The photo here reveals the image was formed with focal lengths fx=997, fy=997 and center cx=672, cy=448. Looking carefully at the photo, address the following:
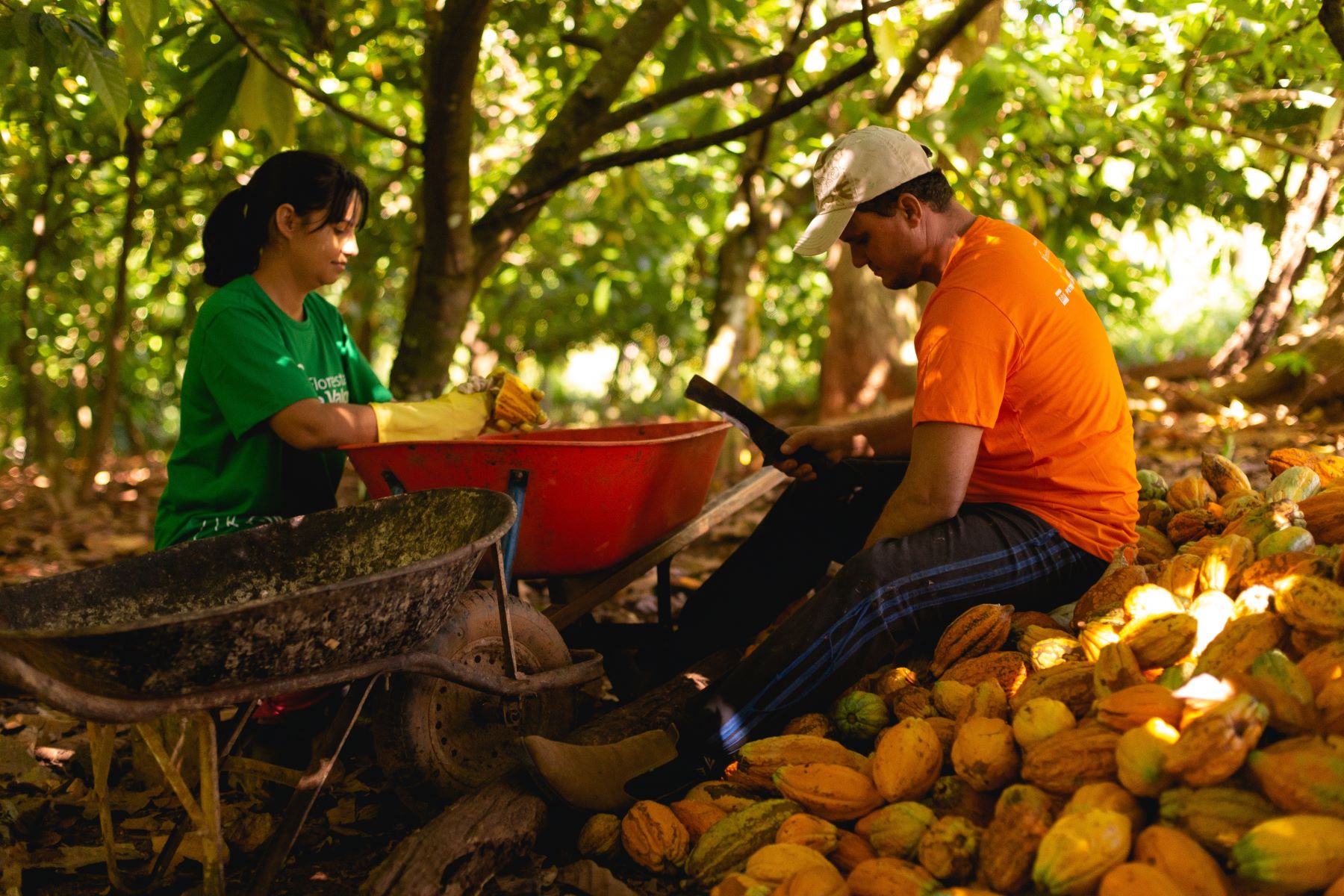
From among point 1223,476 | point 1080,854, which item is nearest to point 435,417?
point 1080,854

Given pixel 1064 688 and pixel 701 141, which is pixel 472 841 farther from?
pixel 701 141

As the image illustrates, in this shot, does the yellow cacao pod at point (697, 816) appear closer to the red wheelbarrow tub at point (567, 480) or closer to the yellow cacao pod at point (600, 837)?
the yellow cacao pod at point (600, 837)

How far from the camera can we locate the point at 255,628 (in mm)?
1600

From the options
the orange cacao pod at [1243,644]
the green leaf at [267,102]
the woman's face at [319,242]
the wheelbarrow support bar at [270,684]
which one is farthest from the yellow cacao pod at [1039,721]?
the green leaf at [267,102]

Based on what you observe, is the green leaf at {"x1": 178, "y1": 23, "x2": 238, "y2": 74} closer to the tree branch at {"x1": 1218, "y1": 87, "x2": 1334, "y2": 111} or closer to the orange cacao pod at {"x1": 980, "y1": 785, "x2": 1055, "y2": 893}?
the orange cacao pod at {"x1": 980, "y1": 785, "x2": 1055, "y2": 893}

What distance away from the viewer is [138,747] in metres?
2.38

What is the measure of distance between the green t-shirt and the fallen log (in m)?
0.97

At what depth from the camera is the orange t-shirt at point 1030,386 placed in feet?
7.01

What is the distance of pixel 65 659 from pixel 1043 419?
1965 millimetres

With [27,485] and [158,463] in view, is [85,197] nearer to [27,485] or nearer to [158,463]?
[27,485]

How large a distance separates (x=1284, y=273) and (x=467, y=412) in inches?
171

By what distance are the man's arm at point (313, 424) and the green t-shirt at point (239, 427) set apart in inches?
1.1

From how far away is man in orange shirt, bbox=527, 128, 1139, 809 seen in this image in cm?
211

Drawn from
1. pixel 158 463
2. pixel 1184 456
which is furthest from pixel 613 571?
pixel 158 463
